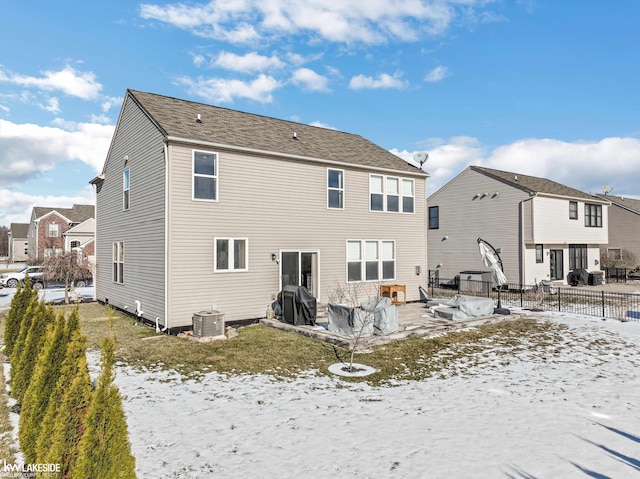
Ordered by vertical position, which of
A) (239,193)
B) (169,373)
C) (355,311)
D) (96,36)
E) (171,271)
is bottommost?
(169,373)

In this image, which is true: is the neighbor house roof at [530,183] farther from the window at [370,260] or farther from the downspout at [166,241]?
the downspout at [166,241]

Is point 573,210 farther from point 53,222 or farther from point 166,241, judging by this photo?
point 53,222

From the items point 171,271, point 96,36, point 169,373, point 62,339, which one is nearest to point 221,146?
point 171,271

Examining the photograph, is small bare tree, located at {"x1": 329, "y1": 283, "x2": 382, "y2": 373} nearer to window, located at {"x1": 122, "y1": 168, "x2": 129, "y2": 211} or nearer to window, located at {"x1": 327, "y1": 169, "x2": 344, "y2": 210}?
window, located at {"x1": 327, "y1": 169, "x2": 344, "y2": 210}

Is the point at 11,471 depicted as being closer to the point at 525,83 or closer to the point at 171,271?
the point at 171,271

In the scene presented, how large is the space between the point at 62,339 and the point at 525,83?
2167 cm

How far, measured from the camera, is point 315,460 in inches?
187

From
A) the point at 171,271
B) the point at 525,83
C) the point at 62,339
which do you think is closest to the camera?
the point at 62,339

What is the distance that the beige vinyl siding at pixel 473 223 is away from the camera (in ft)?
81.9

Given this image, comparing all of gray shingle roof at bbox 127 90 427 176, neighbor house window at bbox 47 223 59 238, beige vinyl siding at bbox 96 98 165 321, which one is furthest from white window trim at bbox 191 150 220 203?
neighbor house window at bbox 47 223 59 238

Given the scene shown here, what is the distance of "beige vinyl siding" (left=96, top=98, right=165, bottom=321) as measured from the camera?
497 inches

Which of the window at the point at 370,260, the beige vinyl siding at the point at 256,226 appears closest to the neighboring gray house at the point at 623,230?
the window at the point at 370,260

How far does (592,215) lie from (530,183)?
658 centimetres

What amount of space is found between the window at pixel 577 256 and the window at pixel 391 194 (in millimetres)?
17324
